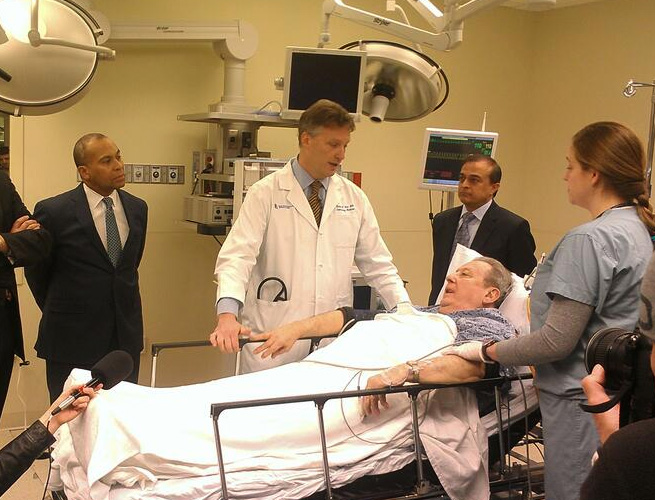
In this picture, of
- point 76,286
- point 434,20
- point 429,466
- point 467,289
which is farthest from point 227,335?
point 434,20

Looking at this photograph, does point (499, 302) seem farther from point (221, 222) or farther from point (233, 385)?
point (221, 222)

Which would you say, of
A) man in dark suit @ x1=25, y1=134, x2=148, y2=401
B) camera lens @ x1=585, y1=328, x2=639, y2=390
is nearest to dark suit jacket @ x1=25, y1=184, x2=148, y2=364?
man in dark suit @ x1=25, y1=134, x2=148, y2=401

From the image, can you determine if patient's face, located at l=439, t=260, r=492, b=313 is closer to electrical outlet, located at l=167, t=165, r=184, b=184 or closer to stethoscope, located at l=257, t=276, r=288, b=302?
stethoscope, located at l=257, t=276, r=288, b=302

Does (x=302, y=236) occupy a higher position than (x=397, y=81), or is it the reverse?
(x=397, y=81)

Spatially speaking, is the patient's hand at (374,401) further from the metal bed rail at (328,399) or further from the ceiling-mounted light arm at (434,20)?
the ceiling-mounted light arm at (434,20)

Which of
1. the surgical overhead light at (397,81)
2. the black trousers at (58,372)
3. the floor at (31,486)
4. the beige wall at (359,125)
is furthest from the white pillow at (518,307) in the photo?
the floor at (31,486)

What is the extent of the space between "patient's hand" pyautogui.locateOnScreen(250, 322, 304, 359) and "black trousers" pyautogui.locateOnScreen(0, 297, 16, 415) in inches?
38.5

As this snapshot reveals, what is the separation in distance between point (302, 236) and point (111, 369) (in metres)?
1.05

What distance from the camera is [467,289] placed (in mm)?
2701

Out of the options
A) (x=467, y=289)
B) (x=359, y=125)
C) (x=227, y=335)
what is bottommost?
(x=227, y=335)

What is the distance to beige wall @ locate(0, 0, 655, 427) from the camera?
4109 millimetres

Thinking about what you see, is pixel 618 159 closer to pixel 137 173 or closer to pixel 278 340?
pixel 278 340

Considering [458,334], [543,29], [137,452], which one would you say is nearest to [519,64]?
[543,29]

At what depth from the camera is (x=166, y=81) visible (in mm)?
4277
